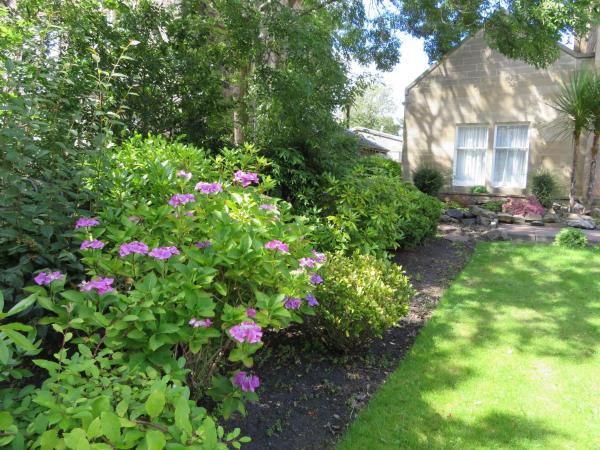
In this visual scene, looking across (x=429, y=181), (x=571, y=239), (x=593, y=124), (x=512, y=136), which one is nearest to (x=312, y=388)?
(x=571, y=239)

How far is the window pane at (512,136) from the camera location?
1307 cm

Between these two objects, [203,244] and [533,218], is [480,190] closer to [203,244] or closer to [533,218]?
[533,218]

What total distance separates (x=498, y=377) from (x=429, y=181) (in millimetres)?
10834

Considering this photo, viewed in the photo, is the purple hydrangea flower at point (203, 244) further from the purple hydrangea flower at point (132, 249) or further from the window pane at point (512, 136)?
the window pane at point (512, 136)

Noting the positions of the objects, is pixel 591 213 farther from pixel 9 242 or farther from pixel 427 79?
pixel 9 242

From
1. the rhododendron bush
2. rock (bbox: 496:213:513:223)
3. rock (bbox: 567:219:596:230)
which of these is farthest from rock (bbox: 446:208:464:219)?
the rhododendron bush

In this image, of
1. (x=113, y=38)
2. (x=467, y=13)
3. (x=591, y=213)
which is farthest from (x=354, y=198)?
(x=591, y=213)

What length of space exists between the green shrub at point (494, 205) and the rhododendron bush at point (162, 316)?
1046 cm

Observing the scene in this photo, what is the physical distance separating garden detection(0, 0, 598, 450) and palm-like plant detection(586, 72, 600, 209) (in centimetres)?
480

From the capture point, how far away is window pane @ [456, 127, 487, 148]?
45.2ft

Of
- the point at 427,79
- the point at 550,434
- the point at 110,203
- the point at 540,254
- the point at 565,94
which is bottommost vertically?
the point at 550,434

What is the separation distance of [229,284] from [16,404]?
45.9 inches

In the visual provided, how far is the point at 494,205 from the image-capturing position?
39.7 ft

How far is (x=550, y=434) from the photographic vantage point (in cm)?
282
